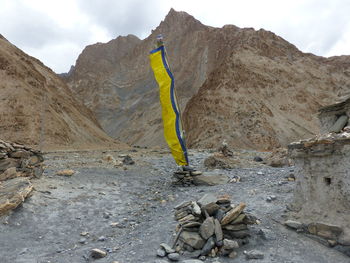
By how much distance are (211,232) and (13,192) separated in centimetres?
519

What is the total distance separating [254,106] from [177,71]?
3843 centimetres

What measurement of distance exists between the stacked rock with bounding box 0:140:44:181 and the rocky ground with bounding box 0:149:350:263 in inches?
20.4

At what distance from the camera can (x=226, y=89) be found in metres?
41.6

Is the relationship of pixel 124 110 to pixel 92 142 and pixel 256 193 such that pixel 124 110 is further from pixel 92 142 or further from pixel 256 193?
pixel 256 193

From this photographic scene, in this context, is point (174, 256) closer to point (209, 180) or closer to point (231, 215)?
point (231, 215)

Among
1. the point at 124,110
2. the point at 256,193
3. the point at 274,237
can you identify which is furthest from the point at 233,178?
the point at 124,110

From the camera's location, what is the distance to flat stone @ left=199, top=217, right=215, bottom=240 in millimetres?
5238

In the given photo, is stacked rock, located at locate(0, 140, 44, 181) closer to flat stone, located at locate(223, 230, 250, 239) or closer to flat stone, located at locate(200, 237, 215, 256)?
flat stone, located at locate(200, 237, 215, 256)

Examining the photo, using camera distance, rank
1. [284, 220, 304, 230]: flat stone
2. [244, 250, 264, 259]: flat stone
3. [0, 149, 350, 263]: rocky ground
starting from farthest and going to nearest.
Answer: [284, 220, 304, 230]: flat stone < [0, 149, 350, 263]: rocky ground < [244, 250, 264, 259]: flat stone

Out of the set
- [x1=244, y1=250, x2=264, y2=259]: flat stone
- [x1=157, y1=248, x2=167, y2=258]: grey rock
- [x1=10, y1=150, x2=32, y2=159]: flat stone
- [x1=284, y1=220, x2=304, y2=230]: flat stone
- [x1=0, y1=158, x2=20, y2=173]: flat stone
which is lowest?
[x1=157, y1=248, x2=167, y2=258]: grey rock

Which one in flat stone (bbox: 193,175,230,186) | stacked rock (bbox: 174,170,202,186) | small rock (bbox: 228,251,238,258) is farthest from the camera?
stacked rock (bbox: 174,170,202,186)

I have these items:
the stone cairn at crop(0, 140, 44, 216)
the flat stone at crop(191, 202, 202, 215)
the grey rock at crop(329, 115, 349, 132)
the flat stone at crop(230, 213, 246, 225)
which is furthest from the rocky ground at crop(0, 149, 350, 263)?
the grey rock at crop(329, 115, 349, 132)

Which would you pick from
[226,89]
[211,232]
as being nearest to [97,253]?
[211,232]

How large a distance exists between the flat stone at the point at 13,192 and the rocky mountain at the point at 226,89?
56.6ft
